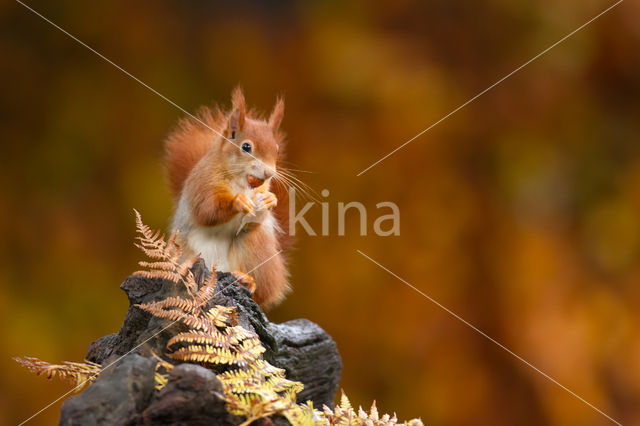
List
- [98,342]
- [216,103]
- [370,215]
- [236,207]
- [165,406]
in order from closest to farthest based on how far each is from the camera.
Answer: [165,406] → [98,342] → [236,207] → [216,103] → [370,215]

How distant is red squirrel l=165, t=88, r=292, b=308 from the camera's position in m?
1.91

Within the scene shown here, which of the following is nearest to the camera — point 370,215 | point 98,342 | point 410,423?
point 410,423

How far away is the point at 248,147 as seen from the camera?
1948 mm

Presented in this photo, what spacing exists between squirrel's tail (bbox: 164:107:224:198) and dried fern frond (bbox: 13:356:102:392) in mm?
924

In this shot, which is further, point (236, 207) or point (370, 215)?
point (370, 215)

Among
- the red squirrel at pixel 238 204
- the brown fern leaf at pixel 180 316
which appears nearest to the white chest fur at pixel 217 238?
the red squirrel at pixel 238 204

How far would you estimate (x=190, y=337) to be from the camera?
4.21 feet

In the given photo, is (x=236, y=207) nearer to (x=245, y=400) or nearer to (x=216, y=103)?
(x=216, y=103)

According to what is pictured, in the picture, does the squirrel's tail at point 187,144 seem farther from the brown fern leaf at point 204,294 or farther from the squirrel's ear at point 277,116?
the brown fern leaf at point 204,294

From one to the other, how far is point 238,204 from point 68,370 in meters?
0.67

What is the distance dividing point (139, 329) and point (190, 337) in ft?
0.97

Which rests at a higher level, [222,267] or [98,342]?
[222,267]

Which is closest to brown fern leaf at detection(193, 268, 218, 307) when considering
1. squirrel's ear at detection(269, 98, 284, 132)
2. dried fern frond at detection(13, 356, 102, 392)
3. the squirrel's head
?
dried fern frond at detection(13, 356, 102, 392)

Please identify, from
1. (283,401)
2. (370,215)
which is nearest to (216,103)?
(370,215)
